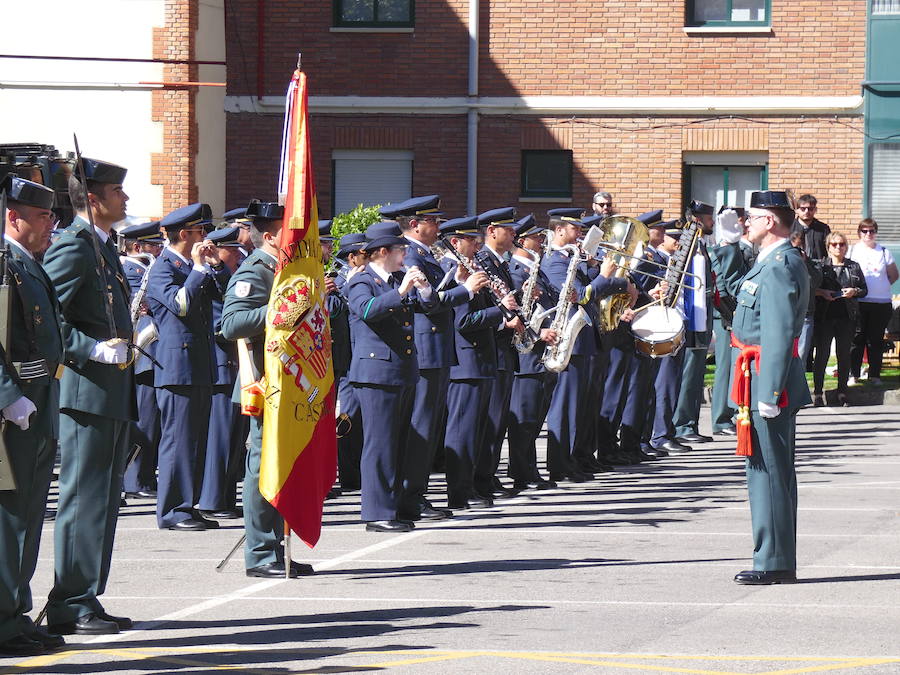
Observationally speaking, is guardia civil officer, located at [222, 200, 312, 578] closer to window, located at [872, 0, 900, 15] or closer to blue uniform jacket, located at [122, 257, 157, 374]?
blue uniform jacket, located at [122, 257, 157, 374]

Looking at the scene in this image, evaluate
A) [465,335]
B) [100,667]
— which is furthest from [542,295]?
[100,667]

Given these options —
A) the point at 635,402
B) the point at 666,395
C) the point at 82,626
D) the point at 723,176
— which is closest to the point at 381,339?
the point at 82,626

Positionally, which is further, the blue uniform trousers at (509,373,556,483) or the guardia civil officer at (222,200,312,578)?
the blue uniform trousers at (509,373,556,483)

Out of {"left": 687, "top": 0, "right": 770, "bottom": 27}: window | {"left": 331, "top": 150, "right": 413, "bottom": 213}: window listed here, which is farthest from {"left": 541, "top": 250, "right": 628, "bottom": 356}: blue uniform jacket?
{"left": 331, "top": 150, "right": 413, "bottom": 213}: window

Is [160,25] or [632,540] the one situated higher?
[160,25]

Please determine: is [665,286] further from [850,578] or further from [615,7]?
[615,7]

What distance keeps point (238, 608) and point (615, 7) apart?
1898cm

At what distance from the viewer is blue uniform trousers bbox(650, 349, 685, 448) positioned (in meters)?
17.4

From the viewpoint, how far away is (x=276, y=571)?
996 centimetres

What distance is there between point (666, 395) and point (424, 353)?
5.73 meters

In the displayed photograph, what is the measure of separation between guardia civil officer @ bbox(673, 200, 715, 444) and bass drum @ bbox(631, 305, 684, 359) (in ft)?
2.82

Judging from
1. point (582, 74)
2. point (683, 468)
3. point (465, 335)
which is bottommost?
point (683, 468)

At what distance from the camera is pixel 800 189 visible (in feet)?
87.0

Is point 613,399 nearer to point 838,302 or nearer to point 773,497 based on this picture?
point 838,302
